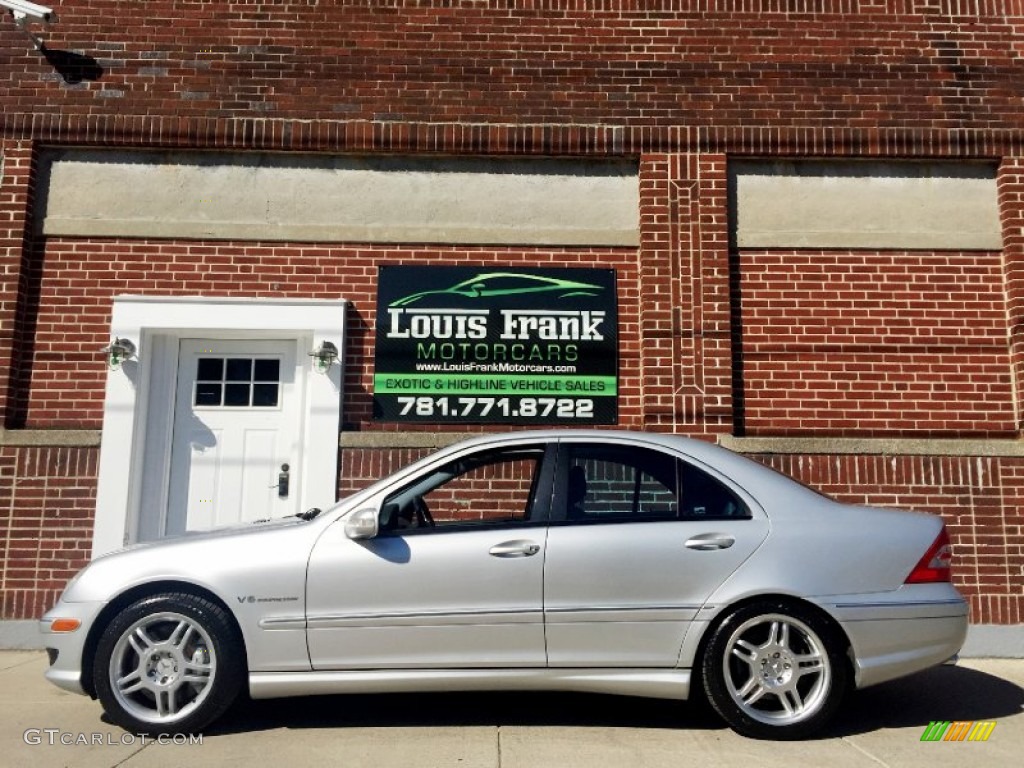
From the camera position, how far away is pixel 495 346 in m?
7.19

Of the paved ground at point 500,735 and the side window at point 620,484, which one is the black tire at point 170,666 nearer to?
the paved ground at point 500,735

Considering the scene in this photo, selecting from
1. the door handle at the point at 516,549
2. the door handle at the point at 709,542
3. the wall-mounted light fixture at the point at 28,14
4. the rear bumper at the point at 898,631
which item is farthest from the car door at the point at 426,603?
the wall-mounted light fixture at the point at 28,14

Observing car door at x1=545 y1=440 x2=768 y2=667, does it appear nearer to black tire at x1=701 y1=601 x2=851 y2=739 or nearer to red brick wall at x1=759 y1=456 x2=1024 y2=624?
black tire at x1=701 y1=601 x2=851 y2=739

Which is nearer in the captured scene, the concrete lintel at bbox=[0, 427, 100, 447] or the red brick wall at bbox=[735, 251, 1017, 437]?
the concrete lintel at bbox=[0, 427, 100, 447]

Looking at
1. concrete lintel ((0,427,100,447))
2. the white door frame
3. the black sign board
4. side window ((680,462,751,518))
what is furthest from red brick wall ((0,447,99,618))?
side window ((680,462,751,518))

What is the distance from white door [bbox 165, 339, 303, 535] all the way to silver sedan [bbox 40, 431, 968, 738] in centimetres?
272

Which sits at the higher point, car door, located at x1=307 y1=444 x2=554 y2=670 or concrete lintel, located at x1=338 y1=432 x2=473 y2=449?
concrete lintel, located at x1=338 y1=432 x2=473 y2=449

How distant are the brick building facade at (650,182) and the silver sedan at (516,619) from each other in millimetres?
2652

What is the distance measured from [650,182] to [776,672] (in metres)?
4.52

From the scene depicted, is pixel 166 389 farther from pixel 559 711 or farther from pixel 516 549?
pixel 559 711

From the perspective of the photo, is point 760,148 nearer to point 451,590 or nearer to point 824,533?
point 824,533

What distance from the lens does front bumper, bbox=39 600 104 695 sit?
4242mm

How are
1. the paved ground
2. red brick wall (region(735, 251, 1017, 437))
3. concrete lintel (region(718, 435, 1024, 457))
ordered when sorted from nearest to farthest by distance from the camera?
the paved ground, concrete lintel (region(718, 435, 1024, 457)), red brick wall (region(735, 251, 1017, 437))

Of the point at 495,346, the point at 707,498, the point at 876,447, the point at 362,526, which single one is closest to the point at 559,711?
the point at 707,498
